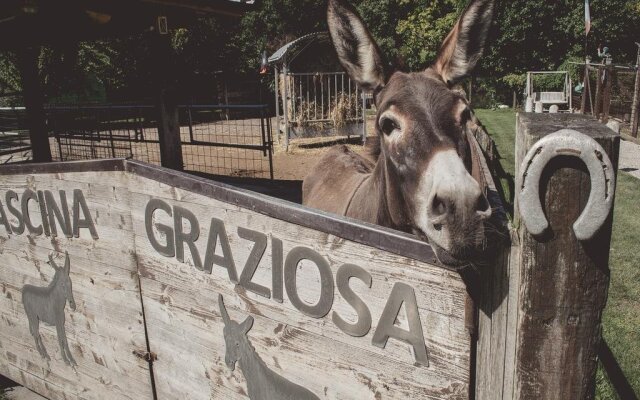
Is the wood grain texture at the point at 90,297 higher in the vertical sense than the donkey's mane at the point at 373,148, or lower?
lower

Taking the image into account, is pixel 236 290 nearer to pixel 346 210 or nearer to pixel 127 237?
pixel 127 237

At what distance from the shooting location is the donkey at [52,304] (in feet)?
8.52

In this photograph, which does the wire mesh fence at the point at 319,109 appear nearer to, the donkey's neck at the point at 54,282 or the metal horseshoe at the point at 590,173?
the donkey's neck at the point at 54,282

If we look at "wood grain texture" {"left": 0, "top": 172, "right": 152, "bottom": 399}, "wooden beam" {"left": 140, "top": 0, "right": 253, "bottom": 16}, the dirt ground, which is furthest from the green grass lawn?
"wooden beam" {"left": 140, "top": 0, "right": 253, "bottom": 16}

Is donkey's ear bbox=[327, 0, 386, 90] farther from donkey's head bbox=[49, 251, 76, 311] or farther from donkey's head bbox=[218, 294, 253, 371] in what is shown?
donkey's head bbox=[49, 251, 76, 311]

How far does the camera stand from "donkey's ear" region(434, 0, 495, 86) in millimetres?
1943

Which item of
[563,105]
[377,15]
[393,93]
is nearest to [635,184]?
[393,93]

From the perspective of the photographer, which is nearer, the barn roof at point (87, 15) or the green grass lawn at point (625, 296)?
the green grass lawn at point (625, 296)

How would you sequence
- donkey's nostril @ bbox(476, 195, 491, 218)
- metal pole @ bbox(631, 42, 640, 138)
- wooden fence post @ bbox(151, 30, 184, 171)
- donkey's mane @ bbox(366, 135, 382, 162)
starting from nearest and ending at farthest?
donkey's nostril @ bbox(476, 195, 491, 218)
donkey's mane @ bbox(366, 135, 382, 162)
wooden fence post @ bbox(151, 30, 184, 171)
metal pole @ bbox(631, 42, 640, 138)

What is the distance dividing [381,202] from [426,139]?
0.67m

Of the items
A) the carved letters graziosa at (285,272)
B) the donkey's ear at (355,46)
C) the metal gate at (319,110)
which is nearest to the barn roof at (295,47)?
the metal gate at (319,110)

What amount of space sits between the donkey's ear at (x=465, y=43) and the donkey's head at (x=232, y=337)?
147 cm

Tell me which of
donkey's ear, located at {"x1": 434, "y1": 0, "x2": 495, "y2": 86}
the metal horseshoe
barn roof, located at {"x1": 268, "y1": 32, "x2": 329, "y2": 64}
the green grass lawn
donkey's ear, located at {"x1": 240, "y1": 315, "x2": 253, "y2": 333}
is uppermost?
barn roof, located at {"x1": 268, "y1": 32, "x2": 329, "y2": 64}

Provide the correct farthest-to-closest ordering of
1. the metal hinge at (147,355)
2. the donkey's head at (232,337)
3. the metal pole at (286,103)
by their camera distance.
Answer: the metal pole at (286,103)
the metal hinge at (147,355)
the donkey's head at (232,337)
